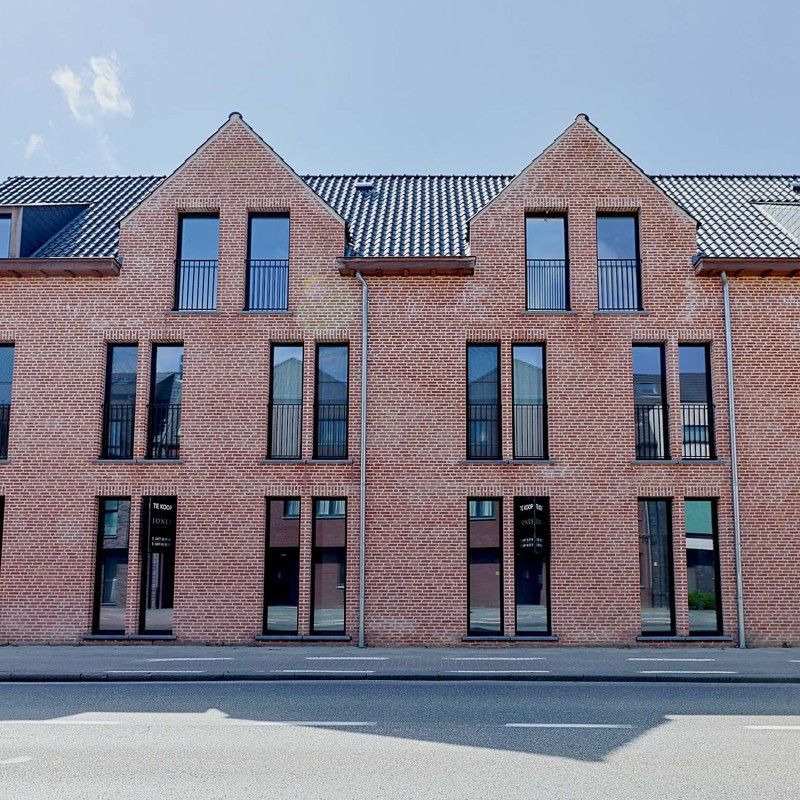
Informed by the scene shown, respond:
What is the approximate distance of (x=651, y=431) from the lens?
16.4 meters

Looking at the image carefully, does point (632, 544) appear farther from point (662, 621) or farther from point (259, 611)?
point (259, 611)

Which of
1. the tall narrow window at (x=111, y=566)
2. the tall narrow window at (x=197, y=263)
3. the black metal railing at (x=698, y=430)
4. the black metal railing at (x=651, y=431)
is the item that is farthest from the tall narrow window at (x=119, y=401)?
the black metal railing at (x=698, y=430)

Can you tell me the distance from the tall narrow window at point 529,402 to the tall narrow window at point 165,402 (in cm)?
683

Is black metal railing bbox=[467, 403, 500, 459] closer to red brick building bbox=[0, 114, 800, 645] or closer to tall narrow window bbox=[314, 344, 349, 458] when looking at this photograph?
red brick building bbox=[0, 114, 800, 645]

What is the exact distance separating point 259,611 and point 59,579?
398 centimetres

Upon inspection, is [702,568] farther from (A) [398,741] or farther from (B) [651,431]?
(A) [398,741]

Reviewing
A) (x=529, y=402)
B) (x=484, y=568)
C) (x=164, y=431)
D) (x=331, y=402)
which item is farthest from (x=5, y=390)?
(x=529, y=402)

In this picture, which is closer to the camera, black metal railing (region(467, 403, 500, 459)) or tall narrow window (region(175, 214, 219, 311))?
black metal railing (region(467, 403, 500, 459))

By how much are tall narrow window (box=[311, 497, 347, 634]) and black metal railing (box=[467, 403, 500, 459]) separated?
283cm

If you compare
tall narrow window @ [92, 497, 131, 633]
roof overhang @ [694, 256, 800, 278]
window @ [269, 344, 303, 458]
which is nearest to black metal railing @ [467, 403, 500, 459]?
window @ [269, 344, 303, 458]

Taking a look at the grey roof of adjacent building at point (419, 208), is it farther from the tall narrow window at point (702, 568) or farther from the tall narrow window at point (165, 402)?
the tall narrow window at point (702, 568)

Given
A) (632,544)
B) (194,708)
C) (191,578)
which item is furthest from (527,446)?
(194,708)

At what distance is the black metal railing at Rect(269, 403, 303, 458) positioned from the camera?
1648 centimetres

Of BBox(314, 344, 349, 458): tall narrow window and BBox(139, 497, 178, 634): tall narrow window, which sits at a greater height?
BBox(314, 344, 349, 458): tall narrow window
